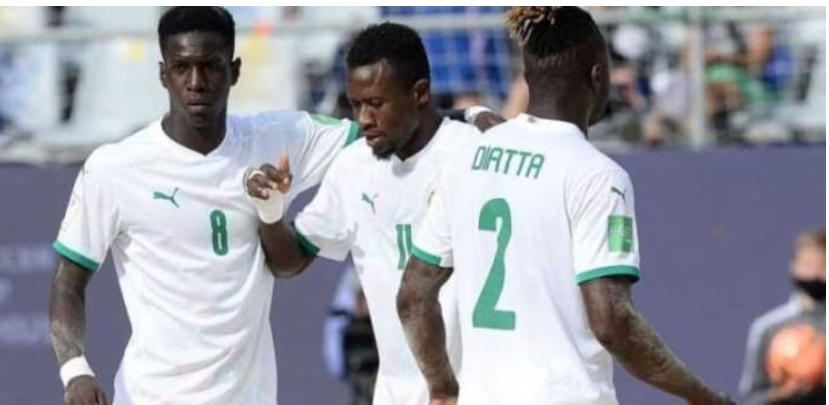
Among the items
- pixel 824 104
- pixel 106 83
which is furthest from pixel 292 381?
pixel 824 104

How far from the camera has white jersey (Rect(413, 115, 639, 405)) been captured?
5398mm

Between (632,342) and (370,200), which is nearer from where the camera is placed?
(632,342)

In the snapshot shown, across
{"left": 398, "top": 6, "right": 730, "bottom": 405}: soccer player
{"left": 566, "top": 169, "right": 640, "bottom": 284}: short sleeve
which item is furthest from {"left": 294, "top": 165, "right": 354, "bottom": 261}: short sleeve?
{"left": 566, "top": 169, "right": 640, "bottom": 284}: short sleeve

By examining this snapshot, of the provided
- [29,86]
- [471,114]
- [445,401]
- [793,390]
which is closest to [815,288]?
[793,390]

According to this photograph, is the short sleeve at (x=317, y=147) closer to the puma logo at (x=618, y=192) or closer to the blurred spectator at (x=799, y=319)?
the puma logo at (x=618, y=192)

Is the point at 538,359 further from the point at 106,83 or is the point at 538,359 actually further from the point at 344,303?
the point at 106,83

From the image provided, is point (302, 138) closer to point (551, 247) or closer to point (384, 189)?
point (384, 189)

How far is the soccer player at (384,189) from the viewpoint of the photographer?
6797mm

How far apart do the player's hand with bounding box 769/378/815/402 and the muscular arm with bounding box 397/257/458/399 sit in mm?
3571

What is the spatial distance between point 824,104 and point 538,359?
241 inches

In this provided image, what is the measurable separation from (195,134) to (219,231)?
349mm

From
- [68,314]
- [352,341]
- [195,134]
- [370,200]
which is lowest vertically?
[352,341]

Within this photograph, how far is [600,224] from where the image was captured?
17.7ft

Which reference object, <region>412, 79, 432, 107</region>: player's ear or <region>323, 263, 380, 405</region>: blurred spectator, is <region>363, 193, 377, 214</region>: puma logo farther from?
<region>323, 263, 380, 405</region>: blurred spectator
